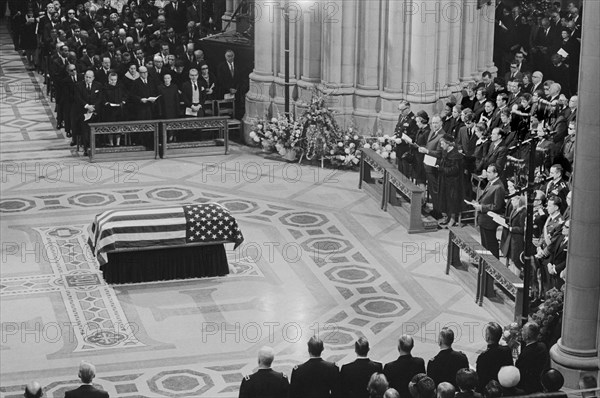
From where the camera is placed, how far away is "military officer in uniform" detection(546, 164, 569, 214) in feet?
59.2

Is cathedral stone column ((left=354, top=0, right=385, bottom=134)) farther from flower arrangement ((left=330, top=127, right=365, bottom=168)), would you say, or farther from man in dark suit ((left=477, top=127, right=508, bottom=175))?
man in dark suit ((left=477, top=127, right=508, bottom=175))

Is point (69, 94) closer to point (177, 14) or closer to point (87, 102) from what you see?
point (87, 102)

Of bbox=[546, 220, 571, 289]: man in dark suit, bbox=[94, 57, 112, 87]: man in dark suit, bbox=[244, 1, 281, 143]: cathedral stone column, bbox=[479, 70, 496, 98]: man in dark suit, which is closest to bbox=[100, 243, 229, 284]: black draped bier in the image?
bbox=[546, 220, 571, 289]: man in dark suit

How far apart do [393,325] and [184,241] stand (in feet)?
10.5

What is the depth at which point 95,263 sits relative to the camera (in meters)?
19.3

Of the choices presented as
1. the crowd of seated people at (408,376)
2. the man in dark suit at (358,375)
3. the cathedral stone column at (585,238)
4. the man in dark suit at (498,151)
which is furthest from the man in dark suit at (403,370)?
the man in dark suit at (498,151)

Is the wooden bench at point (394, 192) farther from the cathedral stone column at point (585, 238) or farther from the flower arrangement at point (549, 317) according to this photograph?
the cathedral stone column at point (585, 238)

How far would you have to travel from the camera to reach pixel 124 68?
2656cm

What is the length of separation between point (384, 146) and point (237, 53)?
5.46 meters

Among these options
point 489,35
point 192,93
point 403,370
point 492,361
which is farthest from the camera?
point 489,35

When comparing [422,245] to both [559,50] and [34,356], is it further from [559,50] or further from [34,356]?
[559,50]

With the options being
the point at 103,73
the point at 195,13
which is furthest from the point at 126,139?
the point at 195,13

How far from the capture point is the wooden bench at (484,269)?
1678 centimetres

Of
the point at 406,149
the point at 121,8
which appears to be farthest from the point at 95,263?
the point at 121,8
